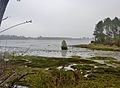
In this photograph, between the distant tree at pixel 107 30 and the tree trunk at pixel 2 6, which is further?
the distant tree at pixel 107 30

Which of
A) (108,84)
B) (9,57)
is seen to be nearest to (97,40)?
(108,84)

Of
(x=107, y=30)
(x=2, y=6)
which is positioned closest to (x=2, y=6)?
(x=2, y=6)

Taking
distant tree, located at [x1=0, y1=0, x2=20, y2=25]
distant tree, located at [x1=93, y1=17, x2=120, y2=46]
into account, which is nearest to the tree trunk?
distant tree, located at [x1=0, y1=0, x2=20, y2=25]

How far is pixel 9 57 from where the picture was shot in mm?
3945

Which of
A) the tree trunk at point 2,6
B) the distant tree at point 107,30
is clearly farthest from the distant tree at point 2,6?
the distant tree at point 107,30

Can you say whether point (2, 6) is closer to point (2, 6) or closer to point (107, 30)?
point (2, 6)

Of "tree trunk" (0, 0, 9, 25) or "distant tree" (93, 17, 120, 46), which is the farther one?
"distant tree" (93, 17, 120, 46)

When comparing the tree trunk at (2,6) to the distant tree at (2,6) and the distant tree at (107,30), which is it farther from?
the distant tree at (107,30)

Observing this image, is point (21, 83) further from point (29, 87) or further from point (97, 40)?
point (97, 40)

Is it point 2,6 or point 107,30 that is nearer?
point 2,6

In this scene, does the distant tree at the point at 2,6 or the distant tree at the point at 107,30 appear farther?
the distant tree at the point at 107,30

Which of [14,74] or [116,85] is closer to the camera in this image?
[14,74]

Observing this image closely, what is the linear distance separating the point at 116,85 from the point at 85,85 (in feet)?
7.57

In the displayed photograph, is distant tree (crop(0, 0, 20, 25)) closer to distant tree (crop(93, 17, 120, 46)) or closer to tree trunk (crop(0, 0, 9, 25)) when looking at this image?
tree trunk (crop(0, 0, 9, 25))
